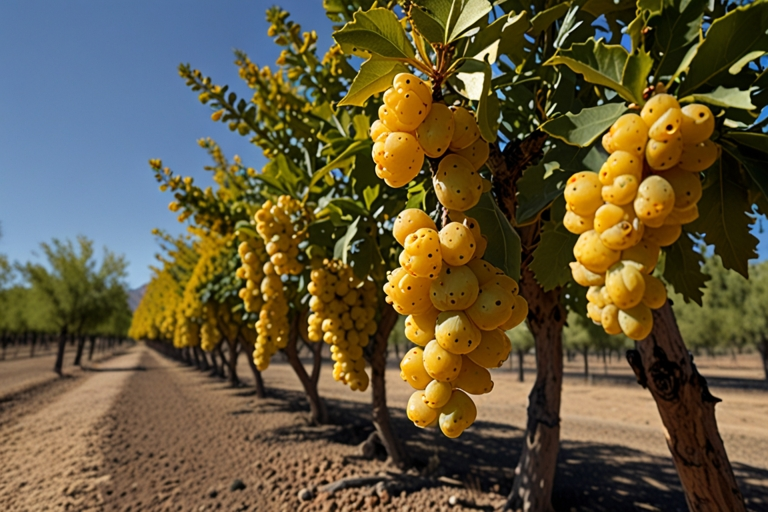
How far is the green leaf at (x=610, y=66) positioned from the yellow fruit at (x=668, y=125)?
215mm

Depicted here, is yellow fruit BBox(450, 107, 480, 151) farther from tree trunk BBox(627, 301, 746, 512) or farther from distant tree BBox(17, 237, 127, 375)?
distant tree BBox(17, 237, 127, 375)

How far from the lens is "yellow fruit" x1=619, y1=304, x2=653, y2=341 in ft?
2.96

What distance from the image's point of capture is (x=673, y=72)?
4.23 ft

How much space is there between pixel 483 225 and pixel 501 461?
6.46m

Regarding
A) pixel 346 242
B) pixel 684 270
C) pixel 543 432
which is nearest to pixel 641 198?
pixel 684 270

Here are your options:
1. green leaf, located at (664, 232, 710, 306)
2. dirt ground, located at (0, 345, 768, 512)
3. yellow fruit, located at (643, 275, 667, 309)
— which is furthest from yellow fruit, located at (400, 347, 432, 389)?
dirt ground, located at (0, 345, 768, 512)

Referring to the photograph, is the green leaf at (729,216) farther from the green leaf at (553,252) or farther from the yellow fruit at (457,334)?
the yellow fruit at (457,334)

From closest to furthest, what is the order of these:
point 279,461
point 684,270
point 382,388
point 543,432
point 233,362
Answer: point 684,270
point 543,432
point 382,388
point 279,461
point 233,362

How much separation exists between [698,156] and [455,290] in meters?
0.66

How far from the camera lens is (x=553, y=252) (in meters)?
1.49

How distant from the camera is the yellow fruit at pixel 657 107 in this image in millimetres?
923

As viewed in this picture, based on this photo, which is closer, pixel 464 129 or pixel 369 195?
pixel 464 129

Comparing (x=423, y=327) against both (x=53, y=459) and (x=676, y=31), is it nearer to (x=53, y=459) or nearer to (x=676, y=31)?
(x=676, y=31)

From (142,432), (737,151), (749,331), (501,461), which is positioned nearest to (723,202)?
(737,151)
